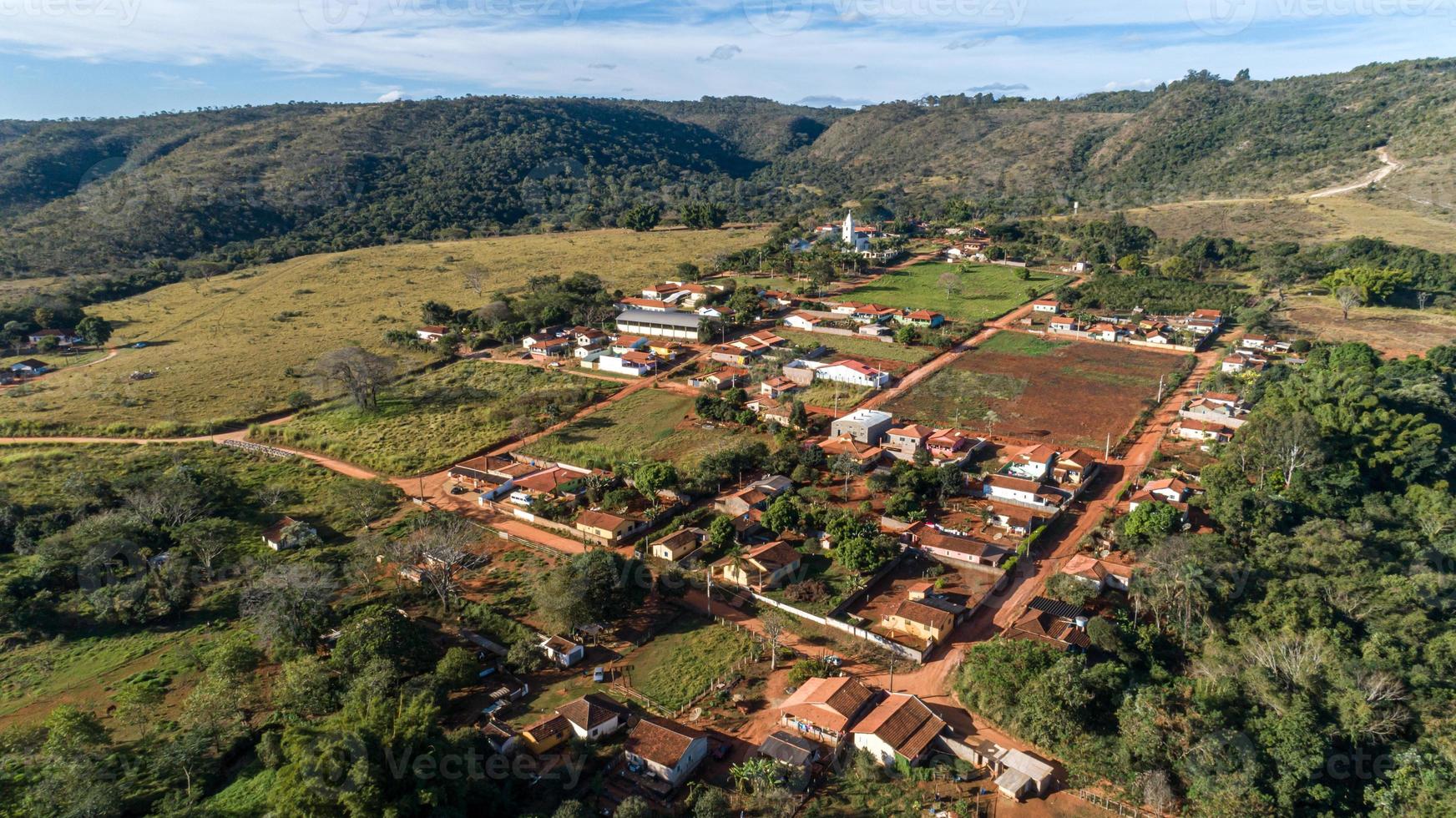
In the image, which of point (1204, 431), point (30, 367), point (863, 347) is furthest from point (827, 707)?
point (30, 367)

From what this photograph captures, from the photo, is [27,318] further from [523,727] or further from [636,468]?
[523,727]

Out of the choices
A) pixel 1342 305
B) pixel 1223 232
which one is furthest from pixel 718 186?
pixel 1342 305

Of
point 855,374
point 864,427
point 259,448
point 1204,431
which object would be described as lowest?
point 259,448

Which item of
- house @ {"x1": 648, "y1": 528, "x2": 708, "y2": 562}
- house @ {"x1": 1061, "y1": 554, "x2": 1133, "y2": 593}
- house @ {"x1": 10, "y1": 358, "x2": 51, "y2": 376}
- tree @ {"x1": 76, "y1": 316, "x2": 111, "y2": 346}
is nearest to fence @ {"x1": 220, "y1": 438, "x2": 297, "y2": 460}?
house @ {"x1": 648, "y1": 528, "x2": 708, "y2": 562}

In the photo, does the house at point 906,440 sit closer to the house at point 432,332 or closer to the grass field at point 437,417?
the grass field at point 437,417

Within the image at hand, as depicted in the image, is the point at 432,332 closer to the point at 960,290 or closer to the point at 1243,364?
the point at 960,290
